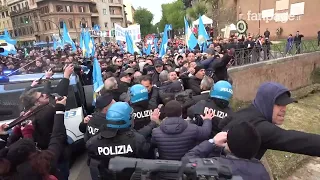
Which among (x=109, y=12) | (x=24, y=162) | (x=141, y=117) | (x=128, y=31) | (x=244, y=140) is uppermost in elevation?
(x=109, y=12)

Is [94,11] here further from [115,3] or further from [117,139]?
[117,139]

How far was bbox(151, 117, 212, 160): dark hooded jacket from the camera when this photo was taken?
115 inches

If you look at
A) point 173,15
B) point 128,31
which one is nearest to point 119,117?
point 128,31

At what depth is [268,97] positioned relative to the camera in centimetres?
212

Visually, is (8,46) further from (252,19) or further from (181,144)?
(252,19)

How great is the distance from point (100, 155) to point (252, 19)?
1293 inches

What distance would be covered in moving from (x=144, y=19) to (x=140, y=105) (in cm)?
7843

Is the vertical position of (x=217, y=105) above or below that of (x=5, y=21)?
below

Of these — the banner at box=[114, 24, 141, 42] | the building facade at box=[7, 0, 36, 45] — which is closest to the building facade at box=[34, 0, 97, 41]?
the building facade at box=[7, 0, 36, 45]

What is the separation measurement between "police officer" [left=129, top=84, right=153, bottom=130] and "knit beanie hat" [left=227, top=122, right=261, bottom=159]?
77.1 inches

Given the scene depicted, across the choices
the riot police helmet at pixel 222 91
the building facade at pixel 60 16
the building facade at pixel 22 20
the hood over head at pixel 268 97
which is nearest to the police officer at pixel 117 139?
the riot police helmet at pixel 222 91

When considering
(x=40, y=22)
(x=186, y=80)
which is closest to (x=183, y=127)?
(x=186, y=80)

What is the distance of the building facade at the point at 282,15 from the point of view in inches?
1025

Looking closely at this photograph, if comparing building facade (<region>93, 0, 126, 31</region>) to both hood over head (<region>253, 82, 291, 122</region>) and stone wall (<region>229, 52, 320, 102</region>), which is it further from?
hood over head (<region>253, 82, 291, 122</region>)
